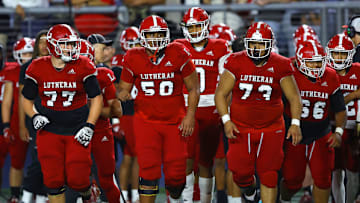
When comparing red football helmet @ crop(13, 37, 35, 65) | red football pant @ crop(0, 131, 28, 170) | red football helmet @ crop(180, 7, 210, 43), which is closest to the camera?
red football helmet @ crop(180, 7, 210, 43)

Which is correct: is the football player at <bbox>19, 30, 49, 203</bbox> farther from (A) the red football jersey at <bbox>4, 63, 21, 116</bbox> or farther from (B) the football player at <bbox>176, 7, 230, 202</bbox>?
(B) the football player at <bbox>176, 7, 230, 202</bbox>

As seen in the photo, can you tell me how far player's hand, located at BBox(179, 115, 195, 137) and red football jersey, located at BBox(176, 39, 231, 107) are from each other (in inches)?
36.0

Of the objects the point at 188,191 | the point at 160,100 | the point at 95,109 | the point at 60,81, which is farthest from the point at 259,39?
the point at 60,81

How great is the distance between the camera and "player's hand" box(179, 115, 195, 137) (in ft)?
23.9

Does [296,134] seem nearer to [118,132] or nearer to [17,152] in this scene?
[118,132]

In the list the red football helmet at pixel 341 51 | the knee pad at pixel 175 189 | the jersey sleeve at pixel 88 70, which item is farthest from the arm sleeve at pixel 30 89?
the red football helmet at pixel 341 51

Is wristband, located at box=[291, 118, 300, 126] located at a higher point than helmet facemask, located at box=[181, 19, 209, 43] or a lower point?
lower

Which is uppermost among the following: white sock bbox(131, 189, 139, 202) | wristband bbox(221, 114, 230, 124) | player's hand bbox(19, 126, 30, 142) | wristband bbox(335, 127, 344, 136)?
wristband bbox(221, 114, 230, 124)

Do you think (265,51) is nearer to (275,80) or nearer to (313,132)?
(275,80)

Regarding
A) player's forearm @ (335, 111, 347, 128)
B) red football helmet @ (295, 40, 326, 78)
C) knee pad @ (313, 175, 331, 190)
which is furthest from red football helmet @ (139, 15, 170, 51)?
knee pad @ (313, 175, 331, 190)

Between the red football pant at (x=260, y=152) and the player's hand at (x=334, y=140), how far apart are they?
701mm

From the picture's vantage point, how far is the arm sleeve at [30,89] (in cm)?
713

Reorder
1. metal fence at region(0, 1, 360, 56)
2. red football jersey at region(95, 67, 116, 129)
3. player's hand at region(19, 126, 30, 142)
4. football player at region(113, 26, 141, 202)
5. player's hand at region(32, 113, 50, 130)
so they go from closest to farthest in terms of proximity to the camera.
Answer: player's hand at region(32, 113, 50, 130) < red football jersey at region(95, 67, 116, 129) < player's hand at region(19, 126, 30, 142) < football player at region(113, 26, 141, 202) < metal fence at region(0, 1, 360, 56)

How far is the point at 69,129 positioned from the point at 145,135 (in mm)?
721
